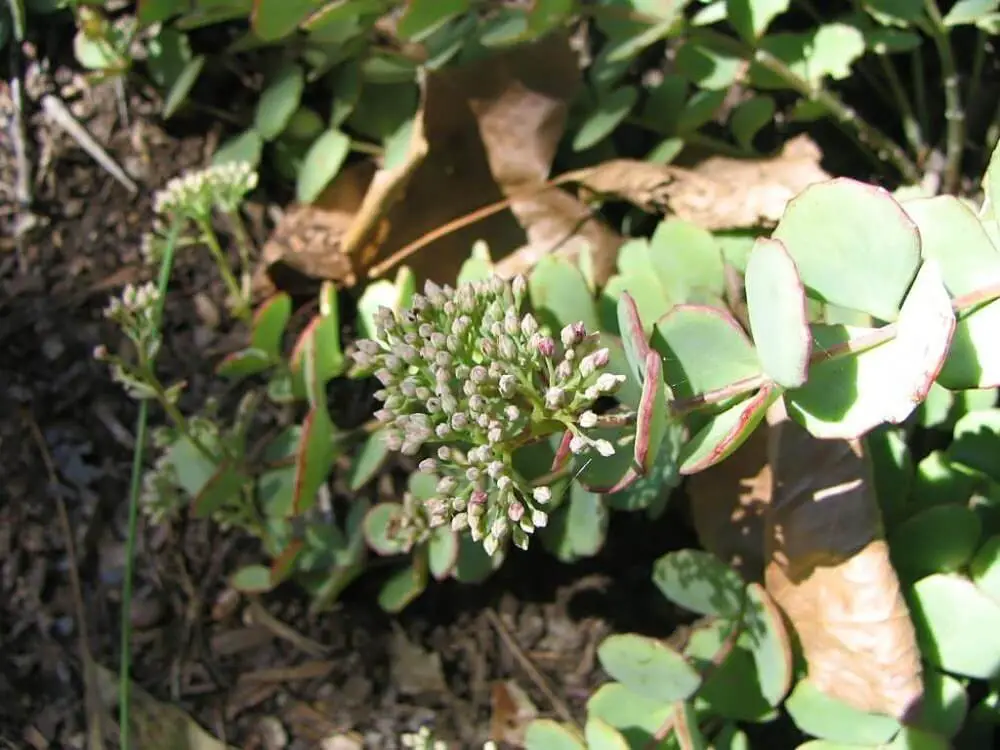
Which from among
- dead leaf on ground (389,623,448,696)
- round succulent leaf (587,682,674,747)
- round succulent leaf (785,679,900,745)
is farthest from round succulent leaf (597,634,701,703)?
dead leaf on ground (389,623,448,696)

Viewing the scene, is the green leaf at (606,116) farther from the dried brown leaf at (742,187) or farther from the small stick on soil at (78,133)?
the small stick on soil at (78,133)

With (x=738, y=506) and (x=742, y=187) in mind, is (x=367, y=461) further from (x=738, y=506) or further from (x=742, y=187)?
(x=742, y=187)

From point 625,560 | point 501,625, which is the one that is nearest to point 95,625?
point 501,625

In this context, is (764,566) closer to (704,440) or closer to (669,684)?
(669,684)

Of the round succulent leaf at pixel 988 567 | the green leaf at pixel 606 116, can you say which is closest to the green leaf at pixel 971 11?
the green leaf at pixel 606 116

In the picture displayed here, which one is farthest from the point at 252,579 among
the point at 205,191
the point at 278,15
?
the point at 278,15

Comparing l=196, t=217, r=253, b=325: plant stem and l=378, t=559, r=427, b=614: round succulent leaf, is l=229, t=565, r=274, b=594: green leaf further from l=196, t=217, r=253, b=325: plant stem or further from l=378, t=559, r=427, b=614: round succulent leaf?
l=196, t=217, r=253, b=325: plant stem
